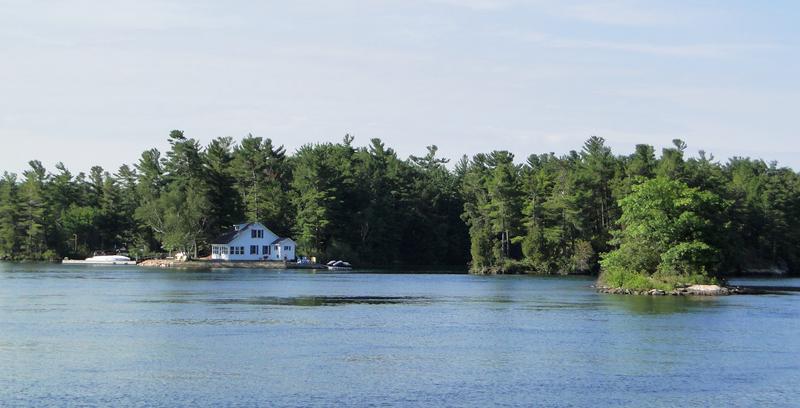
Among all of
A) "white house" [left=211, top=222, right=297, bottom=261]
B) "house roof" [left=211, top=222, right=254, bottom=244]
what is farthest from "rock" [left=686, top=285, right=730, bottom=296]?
"house roof" [left=211, top=222, right=254, bottom=244]

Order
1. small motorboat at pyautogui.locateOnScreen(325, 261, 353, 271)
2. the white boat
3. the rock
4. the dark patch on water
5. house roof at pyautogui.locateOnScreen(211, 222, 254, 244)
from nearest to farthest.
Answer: the dark patch on water
the rock
small motorboat at pyautogui.locateOnScreen(325, 261, 353, 271)
house roof at pyautogui.locateOnScreen(211, 222, 254, 244)
the white boat

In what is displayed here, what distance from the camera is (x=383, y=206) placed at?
14888 centimetres

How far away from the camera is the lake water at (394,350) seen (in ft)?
106

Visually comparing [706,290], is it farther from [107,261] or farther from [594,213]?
[107,261]

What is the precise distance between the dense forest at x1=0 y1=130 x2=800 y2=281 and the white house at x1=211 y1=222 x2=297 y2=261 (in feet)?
9.50

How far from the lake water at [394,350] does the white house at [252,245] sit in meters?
58.5

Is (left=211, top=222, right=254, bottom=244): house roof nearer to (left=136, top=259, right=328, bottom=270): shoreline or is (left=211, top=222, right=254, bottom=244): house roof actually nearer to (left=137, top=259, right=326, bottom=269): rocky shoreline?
(left=137, top=259, right=326, bottom=269): rocky shoreline

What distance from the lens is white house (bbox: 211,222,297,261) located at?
13175cm

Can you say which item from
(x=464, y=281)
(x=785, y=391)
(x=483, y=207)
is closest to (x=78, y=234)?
(x=483, y=207)

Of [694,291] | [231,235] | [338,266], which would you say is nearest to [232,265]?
[231,235]

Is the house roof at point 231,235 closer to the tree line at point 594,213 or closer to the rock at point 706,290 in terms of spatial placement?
the tree line at point 594,213

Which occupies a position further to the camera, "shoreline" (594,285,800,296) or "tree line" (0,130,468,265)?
"tree line" (0,130,468,265)

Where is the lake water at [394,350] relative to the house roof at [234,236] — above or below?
below

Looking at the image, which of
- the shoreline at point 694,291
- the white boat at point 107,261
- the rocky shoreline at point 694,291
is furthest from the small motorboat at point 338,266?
the rocky shoreline at point 694,291
